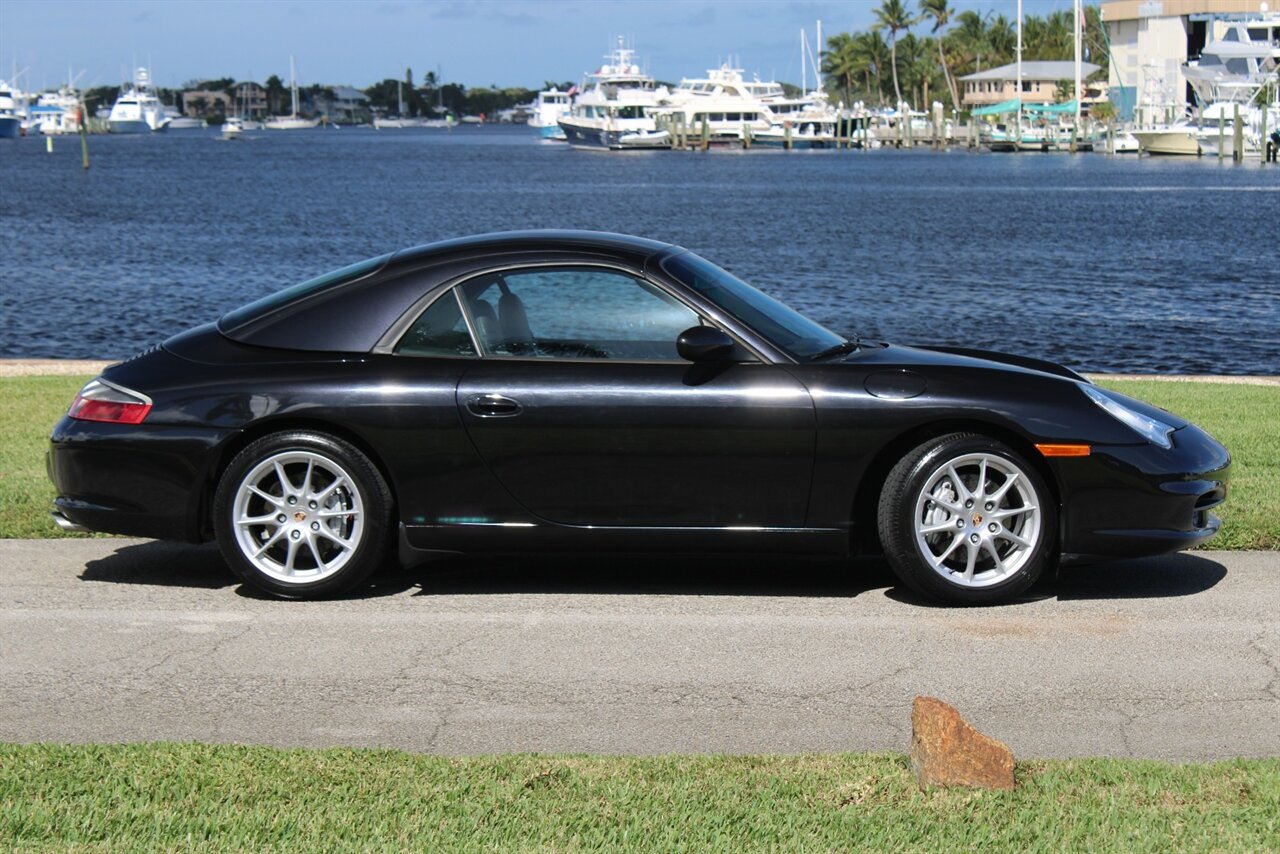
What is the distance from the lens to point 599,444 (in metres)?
6.24

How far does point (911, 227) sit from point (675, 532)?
49.9 metres

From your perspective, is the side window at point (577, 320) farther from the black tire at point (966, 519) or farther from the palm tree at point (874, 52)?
the palm tree at point (874, 52)

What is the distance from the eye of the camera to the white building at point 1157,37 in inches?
4832

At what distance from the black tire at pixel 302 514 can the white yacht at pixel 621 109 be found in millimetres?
135250

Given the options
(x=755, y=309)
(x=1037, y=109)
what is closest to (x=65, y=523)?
(x=755, y=309)

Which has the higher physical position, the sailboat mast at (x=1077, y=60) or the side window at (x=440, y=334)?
the sailboat mast at (x=1077, y=60)

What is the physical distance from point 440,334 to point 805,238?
43897 millimetres

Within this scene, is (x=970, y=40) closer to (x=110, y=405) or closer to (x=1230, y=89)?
(x=1230, y=89)

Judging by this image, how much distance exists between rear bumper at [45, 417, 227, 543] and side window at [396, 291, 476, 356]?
839 mm

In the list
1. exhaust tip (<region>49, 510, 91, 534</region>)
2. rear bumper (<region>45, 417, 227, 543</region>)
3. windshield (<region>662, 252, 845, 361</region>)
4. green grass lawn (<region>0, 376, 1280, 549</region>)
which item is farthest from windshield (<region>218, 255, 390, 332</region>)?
green grass lawn (<region>0, 376, 1280, 549</region>)

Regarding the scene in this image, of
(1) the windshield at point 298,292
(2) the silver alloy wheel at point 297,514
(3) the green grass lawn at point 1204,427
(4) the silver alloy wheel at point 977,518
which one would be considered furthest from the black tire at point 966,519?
(1) the windshield at point 298,292

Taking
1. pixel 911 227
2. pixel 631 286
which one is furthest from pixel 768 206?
pixel 631 286

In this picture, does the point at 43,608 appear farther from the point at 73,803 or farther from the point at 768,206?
the point at 768,206

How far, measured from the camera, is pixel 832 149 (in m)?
152
